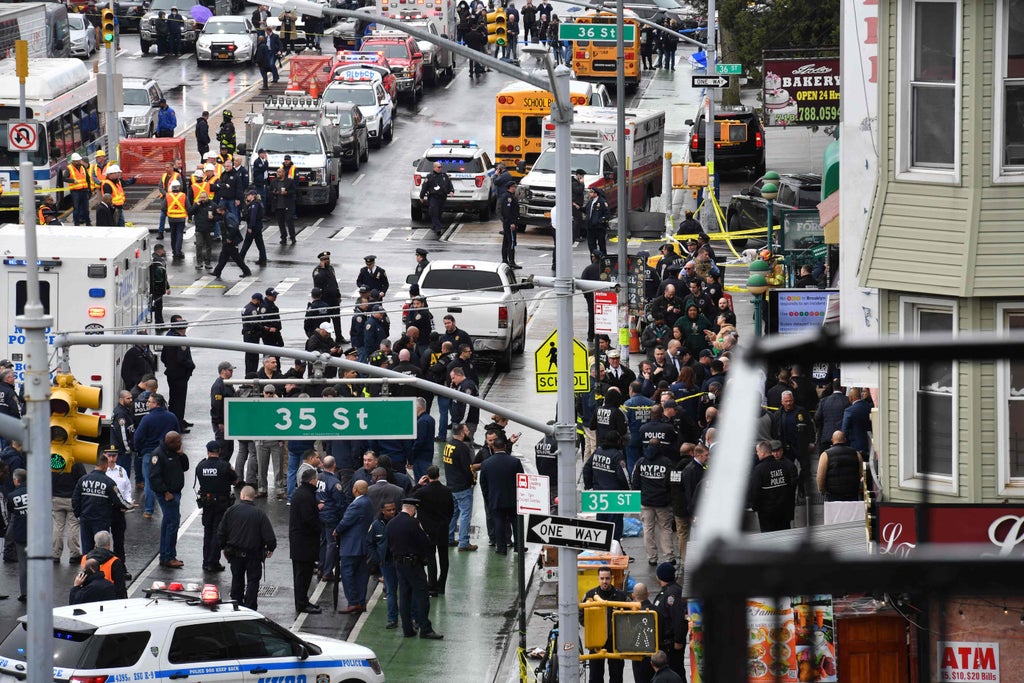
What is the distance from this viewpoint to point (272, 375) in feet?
80.7

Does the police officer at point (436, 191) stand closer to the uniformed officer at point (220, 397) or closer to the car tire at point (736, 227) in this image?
the car tire at point (736, 227)

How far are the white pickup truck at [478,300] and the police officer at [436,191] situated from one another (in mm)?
11057

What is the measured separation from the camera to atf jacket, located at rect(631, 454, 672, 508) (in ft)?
67.0

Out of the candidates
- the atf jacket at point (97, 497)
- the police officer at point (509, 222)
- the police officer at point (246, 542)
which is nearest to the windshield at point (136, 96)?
the police officer at point (509, 222)

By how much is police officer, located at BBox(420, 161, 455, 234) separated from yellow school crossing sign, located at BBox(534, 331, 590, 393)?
77.7 feet

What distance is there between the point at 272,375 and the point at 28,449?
10474mm

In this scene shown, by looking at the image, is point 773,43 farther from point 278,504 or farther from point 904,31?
point 904,31

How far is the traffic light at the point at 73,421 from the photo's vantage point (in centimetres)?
1503

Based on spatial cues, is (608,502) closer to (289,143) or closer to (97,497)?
(97,497)

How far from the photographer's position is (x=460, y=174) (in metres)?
44.8

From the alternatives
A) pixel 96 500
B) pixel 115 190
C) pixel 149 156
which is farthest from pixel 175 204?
pixel 96 500

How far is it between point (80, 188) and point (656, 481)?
23.3 meters

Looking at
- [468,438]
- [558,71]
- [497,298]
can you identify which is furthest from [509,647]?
[497,298]

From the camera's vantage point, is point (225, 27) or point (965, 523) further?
point (225, 27)
